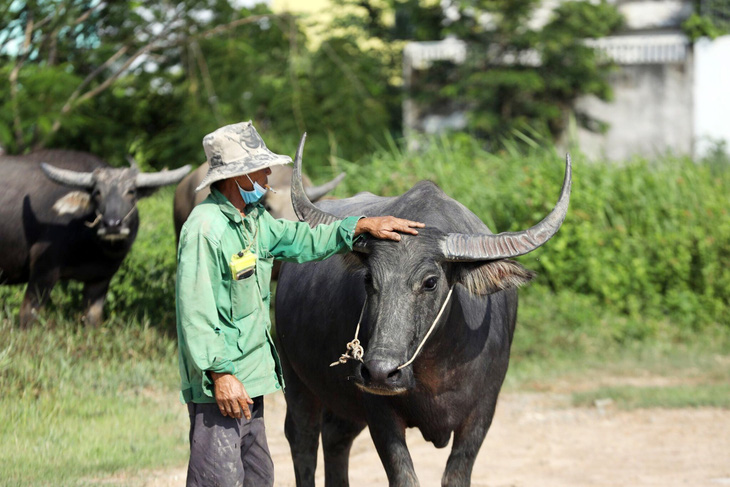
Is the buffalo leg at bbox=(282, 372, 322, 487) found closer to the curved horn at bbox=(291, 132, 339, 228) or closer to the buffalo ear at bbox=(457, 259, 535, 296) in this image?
the curved horn at bbox=(291, 132, 339, 228)

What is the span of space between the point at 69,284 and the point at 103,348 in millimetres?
1670

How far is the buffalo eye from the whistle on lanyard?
0.67 meters

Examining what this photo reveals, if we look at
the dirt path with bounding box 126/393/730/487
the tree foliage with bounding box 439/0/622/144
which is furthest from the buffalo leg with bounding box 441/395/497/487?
the tree foliage with bounding box 439/0/622/144

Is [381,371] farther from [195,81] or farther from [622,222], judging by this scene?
[195,81]

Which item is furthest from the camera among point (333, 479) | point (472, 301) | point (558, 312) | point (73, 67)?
point (73, 67)

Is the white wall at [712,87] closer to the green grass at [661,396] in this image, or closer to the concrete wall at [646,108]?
the concrete wall at [646,108]

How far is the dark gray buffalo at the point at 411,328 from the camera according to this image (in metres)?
A: 3.51

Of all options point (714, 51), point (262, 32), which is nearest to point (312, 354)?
point (262, 32)

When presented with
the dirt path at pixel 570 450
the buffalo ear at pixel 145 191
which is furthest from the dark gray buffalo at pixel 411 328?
the buffalo ear at pixel 145 191

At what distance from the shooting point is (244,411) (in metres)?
3.22

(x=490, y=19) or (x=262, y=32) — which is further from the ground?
(x=262, y=32)

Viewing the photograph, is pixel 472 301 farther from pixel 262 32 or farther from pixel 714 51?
pixel 714 51

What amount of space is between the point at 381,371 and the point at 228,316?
1.87 ft

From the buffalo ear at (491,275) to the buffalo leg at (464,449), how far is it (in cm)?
64
